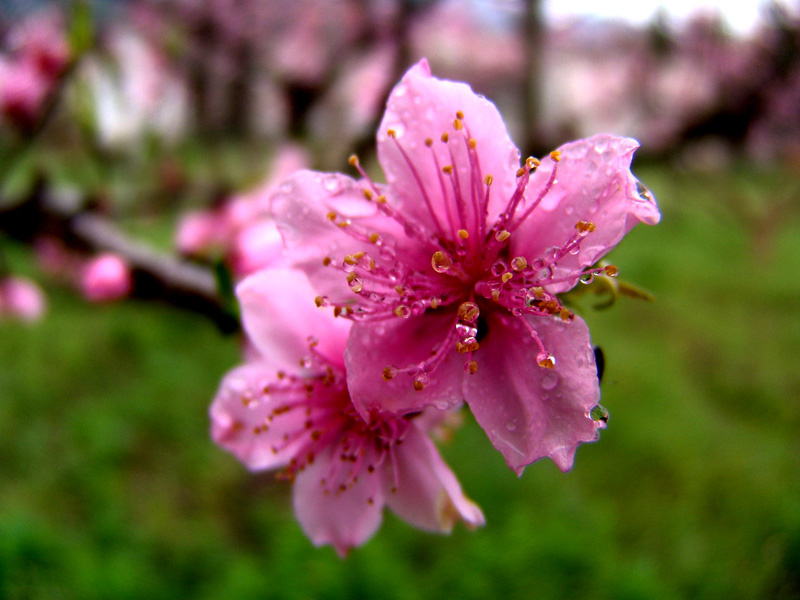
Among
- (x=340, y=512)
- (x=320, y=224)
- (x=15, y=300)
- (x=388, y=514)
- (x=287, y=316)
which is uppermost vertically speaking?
(x=320, y=224)

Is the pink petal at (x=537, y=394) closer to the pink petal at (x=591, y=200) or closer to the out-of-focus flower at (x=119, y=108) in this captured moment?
the pink petal at (x=591, y=200)

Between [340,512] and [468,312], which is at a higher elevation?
[468,312]

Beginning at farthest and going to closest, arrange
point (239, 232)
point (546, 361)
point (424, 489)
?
point (239, 232), point (424, 489), point (546, 361)

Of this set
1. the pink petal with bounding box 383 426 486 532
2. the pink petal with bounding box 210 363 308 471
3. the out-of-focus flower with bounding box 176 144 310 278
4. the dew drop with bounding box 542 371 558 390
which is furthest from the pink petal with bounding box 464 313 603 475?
the out-of-focus flower with bounding box 176 144 310 278

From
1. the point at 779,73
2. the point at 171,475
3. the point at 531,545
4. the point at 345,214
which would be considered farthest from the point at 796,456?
the point at 345,214

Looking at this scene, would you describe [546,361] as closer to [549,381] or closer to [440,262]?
[549,381]

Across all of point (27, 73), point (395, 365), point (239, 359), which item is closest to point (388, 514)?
point (239, 359)

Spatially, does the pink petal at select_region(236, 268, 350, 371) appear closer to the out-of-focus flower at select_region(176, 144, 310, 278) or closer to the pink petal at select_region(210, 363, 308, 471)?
the pink petal at select_region(210, 363, 308, 471)
